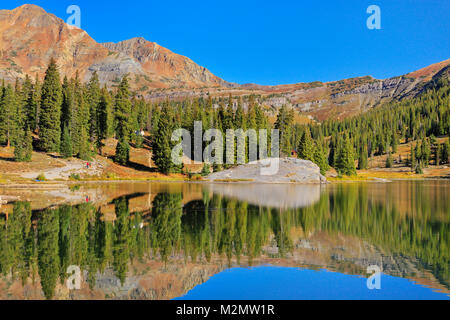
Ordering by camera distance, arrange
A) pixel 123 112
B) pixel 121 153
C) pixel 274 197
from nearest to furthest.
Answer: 1. pixel 274 197
2. pixel 121 153
3. pixel 123 112

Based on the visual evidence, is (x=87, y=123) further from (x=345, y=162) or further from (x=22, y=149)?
(x=345, y=162)

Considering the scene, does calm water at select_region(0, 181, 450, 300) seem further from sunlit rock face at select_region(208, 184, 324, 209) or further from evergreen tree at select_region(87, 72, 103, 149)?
evergreen tree at select_region(87, 72, 103, 149)

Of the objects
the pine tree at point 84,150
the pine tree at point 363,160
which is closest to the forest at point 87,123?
the pine tree at point 84,150

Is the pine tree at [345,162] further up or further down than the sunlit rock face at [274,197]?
further up

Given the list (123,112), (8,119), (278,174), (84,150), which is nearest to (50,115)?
(8,119)

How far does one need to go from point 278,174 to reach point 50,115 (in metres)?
50.1

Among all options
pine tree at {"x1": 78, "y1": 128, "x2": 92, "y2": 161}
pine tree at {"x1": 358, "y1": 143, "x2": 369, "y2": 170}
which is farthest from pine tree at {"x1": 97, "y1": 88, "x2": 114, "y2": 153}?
pine tree at {"x1": 358, "y1": 143, "x2": 369, "y2": 170}

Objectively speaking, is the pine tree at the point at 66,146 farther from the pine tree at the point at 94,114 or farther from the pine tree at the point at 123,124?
the pine tree at the point at 94,114

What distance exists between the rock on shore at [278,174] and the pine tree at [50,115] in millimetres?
33051

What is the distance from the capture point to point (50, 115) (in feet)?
234

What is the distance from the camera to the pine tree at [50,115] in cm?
6969

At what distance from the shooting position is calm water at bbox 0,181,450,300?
11.3m
